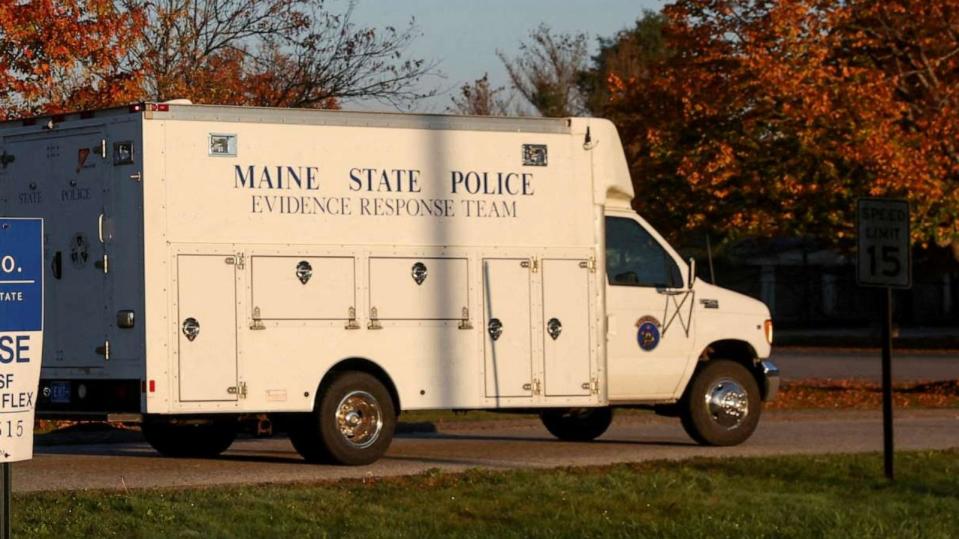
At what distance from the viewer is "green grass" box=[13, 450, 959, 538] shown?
11.2m

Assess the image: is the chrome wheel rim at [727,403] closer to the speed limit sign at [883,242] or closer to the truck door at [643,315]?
the truck door at [643,315]

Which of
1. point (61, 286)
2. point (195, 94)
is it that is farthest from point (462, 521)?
point (195, 94)

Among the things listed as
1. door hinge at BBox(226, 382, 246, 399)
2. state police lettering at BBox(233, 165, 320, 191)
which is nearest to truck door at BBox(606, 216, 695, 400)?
state police lettering at BBox(233, 165, 320, 191)

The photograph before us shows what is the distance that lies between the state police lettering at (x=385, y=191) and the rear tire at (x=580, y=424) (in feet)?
11.3

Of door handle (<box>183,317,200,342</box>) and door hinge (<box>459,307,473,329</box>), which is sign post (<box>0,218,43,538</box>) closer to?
door handle (<box>183,317,200,342</box>)

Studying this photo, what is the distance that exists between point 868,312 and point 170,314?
2272 inches

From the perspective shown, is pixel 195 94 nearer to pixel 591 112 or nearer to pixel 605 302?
pixel 605 302

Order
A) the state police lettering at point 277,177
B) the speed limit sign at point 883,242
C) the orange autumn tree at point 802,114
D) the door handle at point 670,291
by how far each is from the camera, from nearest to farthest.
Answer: the speed limit sign at point 883,242, the state police lettering at point 277,177, the door handle at point 670,291, the orange autumn tree at point 802,114

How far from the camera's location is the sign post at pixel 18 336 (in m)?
8.34

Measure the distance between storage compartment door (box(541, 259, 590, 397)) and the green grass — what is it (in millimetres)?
1709

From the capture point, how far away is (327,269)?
49.3 feet

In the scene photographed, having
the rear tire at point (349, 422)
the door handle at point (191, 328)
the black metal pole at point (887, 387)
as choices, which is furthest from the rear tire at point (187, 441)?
the black metal pole at point (887, 387)

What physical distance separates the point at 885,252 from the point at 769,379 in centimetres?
388

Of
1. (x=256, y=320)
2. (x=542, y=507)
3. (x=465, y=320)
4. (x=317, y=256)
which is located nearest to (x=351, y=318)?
(x=317, y=256)
